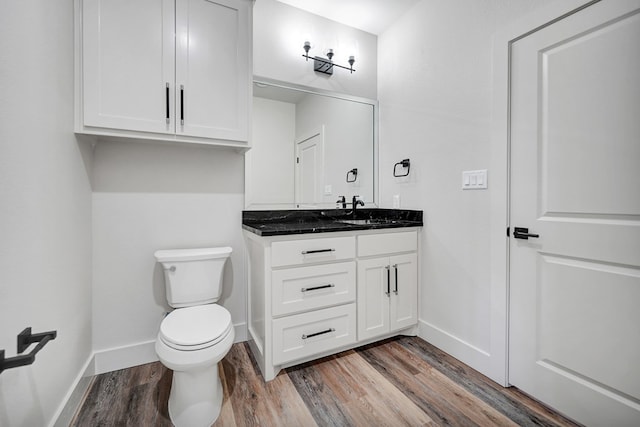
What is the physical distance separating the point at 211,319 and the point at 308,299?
55 centimetres

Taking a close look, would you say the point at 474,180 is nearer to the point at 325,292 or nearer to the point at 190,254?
the point at 325,292

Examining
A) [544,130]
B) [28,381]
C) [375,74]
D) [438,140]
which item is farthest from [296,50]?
[28,381]

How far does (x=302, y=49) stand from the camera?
2.27 meters

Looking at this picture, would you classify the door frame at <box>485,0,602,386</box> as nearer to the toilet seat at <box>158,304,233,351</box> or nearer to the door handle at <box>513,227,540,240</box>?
the door handle at <box>513,227,540,240</box>

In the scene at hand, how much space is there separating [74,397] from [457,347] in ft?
7.04

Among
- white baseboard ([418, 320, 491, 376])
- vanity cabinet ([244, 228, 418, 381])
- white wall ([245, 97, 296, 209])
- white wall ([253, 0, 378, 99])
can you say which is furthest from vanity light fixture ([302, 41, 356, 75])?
white baseboard ([418, 320, 491, 376])

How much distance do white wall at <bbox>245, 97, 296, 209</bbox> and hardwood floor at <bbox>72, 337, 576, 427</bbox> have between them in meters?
1.15

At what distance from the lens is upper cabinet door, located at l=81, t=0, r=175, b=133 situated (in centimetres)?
142

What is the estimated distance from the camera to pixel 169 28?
1.57 meters

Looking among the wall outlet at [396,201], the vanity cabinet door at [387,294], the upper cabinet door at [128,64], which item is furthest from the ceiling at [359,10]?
the vanity cabinet door at [387,294]

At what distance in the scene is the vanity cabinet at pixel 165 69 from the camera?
143 centimetres

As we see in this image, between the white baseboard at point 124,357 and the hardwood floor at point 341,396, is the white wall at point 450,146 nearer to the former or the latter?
the hardwood floor at point 341,396

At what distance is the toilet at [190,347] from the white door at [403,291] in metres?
1.12

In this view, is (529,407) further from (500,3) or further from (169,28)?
(169,28)
